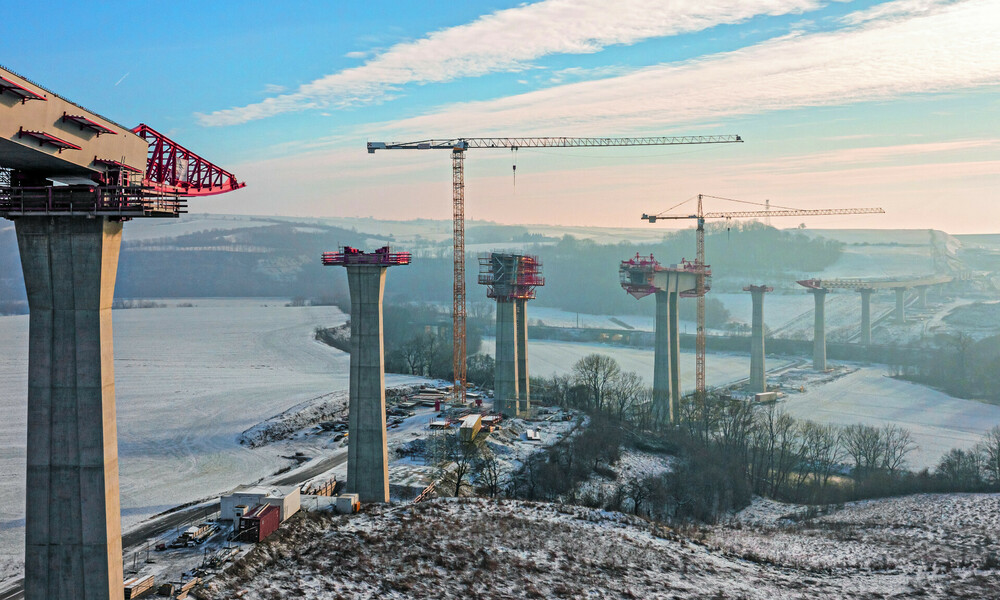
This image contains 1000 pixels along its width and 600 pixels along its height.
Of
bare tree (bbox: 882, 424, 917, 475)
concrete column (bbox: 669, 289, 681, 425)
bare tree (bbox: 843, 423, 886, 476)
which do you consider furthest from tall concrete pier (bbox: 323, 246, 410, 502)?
concrete column (bbox: 669, 289, 681, 425)

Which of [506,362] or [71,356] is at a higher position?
[71,356]

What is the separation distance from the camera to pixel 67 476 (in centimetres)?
2478

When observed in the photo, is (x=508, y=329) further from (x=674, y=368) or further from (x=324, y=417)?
(x=674, y=368)

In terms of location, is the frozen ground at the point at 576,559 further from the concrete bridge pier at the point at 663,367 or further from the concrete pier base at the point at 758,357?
the concrete pier base at the point at 758,357

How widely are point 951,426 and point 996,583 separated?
73.0m

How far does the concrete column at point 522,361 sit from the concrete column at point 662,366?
23.8 m

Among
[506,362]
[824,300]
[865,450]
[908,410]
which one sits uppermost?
[824,300]

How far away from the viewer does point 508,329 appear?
7925cm

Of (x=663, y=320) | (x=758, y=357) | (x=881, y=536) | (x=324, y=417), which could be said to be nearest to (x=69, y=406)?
(x=881, y=536)

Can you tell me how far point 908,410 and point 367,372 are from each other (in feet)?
308

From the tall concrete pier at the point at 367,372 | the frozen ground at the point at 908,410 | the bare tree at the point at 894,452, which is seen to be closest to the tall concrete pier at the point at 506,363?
the tall concrete pier at the point at 367,372

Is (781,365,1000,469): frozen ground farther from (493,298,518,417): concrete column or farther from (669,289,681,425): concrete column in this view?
(493,298,518,417): concrete column

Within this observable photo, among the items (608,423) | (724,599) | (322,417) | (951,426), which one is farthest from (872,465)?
(322,417)

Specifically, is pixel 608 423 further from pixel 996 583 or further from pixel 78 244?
pixel 78 244
